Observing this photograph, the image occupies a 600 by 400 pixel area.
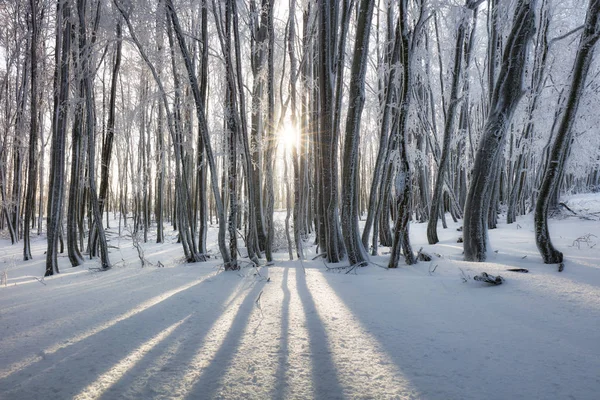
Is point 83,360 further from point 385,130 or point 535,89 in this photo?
point 535,89

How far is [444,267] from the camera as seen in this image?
329cm

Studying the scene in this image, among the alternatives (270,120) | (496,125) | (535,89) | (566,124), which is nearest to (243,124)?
(270,120)

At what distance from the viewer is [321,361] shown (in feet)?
4.52

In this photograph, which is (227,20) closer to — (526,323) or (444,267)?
(444,267)

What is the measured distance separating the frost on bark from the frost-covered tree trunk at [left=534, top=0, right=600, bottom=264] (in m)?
0.46

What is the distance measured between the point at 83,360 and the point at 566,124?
4361mm

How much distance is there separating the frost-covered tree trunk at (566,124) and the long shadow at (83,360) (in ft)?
11.7

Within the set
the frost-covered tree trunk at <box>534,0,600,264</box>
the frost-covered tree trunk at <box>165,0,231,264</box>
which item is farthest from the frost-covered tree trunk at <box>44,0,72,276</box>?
the frost-covered tree trunk at <box>534,0,600,264</box>

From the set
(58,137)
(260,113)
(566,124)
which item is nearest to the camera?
(566,124)

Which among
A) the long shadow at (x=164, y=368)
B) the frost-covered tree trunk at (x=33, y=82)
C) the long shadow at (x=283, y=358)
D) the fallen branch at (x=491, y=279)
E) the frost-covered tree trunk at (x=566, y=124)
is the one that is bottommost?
the long shadow at (x=283, y=358)

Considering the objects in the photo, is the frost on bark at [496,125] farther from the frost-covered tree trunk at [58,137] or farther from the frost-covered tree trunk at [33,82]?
the frost-covered tree trunk at [33,82]

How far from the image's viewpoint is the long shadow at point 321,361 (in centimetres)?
115

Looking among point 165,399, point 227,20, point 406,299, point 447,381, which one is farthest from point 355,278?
point 227,20

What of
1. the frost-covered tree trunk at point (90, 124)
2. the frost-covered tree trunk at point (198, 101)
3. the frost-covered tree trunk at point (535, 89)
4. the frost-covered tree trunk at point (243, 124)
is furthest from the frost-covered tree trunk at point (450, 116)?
the frost-covered tree trunk at point (90, 124)
